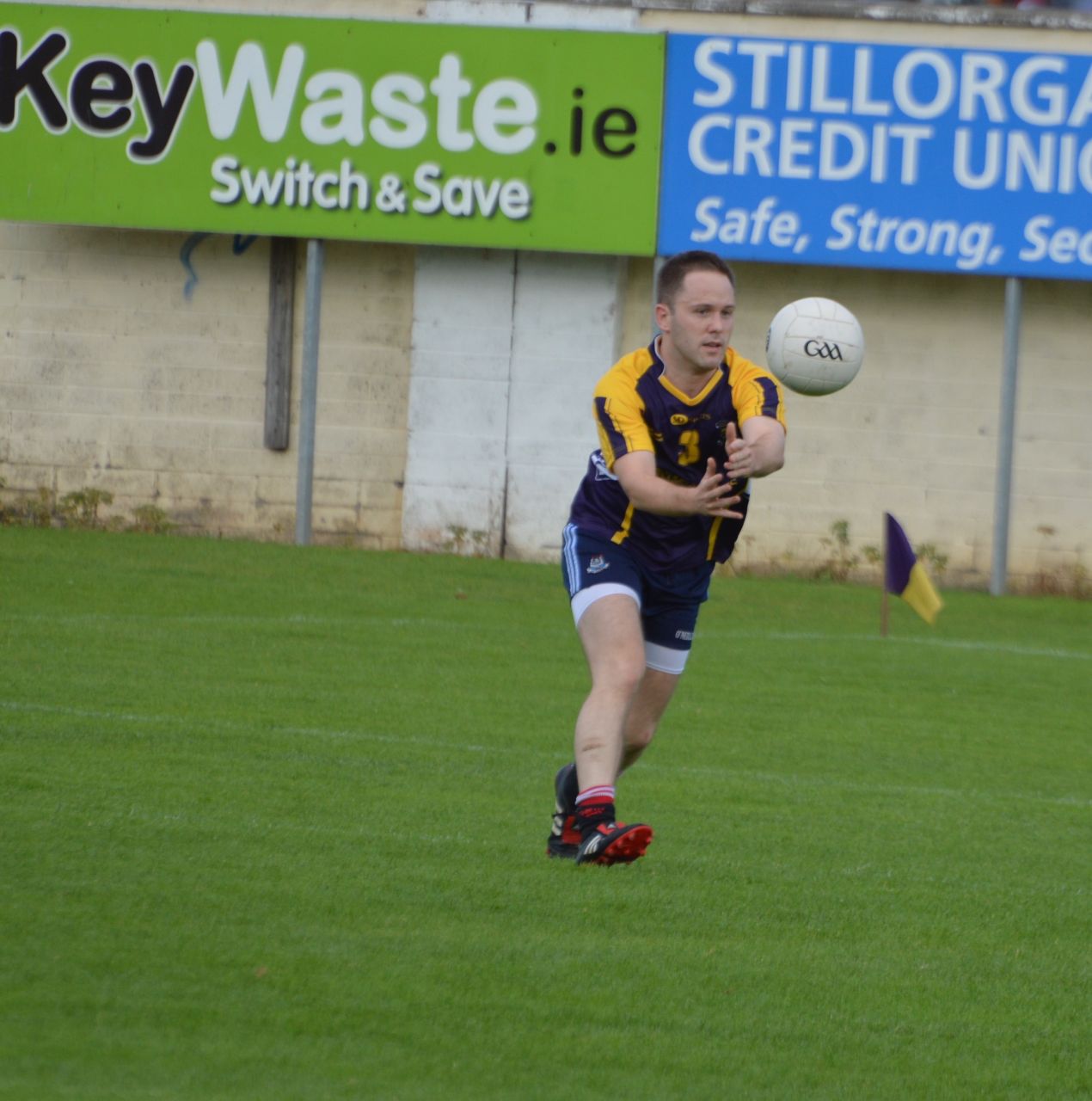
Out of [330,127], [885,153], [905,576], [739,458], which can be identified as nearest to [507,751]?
[739,458]

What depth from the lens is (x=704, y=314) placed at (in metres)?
6.38

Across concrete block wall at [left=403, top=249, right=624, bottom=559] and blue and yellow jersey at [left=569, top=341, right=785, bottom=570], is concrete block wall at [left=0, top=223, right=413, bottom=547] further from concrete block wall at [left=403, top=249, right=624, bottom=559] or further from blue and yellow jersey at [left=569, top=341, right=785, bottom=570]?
blue and yellow jersey at [left=569, top=341, right=785, bottom=570]

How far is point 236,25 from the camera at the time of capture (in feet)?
59.1

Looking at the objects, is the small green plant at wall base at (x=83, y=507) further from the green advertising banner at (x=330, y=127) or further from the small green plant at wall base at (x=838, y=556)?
the small green plant at wall base at (x=838, y=556)

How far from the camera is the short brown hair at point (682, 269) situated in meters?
6.41

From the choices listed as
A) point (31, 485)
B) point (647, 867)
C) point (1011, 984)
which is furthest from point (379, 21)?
point (1011, 984)

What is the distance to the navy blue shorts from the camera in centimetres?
652

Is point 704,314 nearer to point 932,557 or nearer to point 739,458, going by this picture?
point 739,458

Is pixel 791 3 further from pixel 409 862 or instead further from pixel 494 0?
pixel 409 862

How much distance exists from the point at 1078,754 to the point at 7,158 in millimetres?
12314

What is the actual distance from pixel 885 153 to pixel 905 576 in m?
5.47

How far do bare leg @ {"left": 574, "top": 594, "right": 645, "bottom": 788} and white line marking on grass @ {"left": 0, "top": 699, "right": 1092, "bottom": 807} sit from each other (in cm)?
256

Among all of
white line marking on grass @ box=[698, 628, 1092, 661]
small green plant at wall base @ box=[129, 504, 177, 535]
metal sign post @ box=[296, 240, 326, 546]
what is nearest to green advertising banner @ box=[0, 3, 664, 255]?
metal sign post @ box=[296, 240, 326, 546]

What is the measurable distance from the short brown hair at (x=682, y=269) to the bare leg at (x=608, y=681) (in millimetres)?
1011
